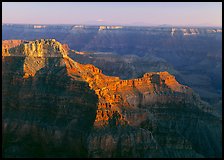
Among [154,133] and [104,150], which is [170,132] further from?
[104,150]

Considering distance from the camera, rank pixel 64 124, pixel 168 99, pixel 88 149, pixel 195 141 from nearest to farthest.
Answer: pixel 88 149
pixel 64 124
pixel 195 141
pixel 168 99

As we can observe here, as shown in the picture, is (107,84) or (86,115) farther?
(107,84)

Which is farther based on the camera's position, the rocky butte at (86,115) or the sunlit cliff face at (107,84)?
the sunlit cliff face at (107,84)

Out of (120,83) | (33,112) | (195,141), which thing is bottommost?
(195,141)

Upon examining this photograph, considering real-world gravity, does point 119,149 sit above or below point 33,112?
below

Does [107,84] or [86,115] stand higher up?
[107,84]

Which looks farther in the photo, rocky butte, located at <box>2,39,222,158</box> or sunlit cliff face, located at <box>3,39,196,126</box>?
sunlit cliff face, located at <box>3,39,196,126</box>

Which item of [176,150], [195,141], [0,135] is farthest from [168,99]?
[0,135]

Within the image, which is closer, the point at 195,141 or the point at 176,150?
the point at 176,150
